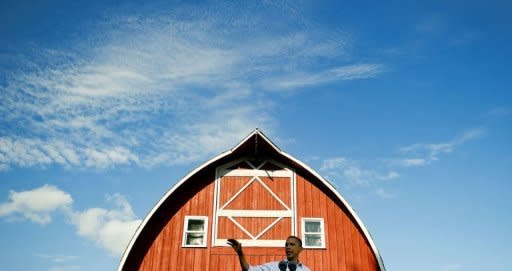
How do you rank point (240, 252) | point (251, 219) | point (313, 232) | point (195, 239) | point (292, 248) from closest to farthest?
1. point (240, 252)
2. point (292, 248)
3. point (195, 239)
4. point (313, 232)
5. point (251, 219)

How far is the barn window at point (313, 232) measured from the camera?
39.2 ft

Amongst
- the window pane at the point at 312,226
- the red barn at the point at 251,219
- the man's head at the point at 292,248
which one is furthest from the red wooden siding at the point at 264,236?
the man's head at the point at 292,248

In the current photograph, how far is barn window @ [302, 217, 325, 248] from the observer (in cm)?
1195

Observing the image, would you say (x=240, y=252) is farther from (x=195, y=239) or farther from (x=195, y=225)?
(x=195, y=225)

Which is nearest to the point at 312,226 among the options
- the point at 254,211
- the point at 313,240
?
the point at 313,240

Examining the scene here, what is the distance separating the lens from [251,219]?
12219 millimetres

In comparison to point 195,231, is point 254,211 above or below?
above

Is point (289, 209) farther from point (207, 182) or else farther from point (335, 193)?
point (207, 182)

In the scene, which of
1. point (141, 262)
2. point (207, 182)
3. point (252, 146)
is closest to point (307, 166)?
point (252, 146)

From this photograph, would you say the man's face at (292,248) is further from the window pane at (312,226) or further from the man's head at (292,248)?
the window pane at (312,226)

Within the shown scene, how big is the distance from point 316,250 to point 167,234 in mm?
4673

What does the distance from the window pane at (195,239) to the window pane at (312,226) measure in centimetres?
339

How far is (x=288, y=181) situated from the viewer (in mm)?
12812

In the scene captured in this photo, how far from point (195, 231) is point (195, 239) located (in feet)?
0.80
